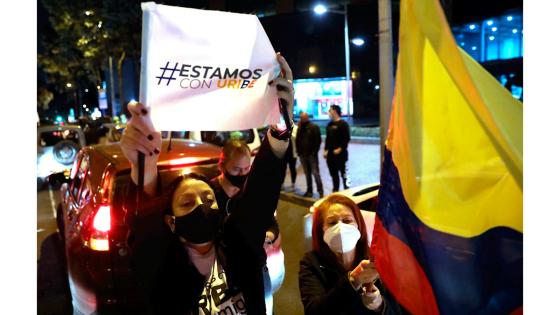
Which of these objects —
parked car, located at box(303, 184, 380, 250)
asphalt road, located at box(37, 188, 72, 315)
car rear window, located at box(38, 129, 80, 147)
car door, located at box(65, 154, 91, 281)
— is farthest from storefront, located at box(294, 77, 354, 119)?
car door, located at box(65, 154, 91, 281)

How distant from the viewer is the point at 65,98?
6328cm

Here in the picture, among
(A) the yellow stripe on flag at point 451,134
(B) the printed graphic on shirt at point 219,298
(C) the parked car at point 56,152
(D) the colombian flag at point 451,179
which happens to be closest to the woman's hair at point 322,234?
(B) the printed graphic on shirt at point 219,298

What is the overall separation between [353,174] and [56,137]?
26.8 ft

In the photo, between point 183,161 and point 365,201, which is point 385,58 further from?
point 183,161

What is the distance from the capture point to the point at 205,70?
227 centimetres

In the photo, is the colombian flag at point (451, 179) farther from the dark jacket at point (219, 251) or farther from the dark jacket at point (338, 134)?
the dark jacket at point (338, 134)

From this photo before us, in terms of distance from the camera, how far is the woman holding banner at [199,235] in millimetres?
2057

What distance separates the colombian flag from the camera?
4.82ft

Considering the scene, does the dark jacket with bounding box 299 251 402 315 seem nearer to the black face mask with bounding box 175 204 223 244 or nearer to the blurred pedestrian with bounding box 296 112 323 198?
the black face mask with bounding box 175 204 223 244

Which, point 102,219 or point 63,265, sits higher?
point 102,219

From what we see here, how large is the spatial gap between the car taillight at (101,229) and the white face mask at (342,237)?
2388 mm

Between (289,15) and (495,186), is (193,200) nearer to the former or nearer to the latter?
(495,186)

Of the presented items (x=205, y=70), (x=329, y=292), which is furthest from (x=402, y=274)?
(x=205, y=70)

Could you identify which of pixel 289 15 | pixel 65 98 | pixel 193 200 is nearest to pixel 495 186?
pixel 193 200
